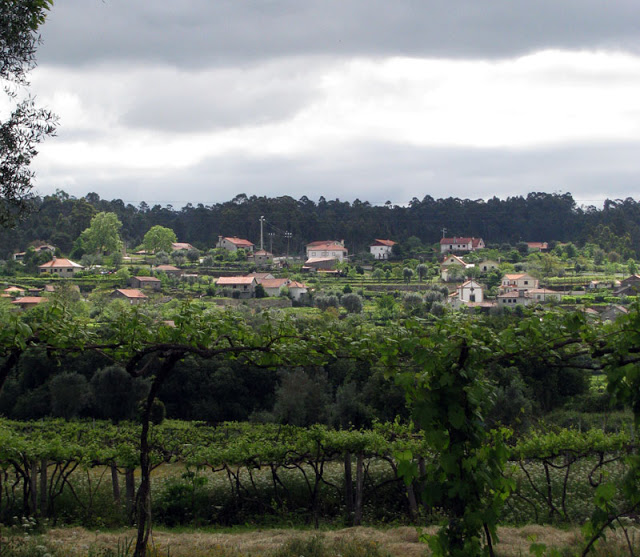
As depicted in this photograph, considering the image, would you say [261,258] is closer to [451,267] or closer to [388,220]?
[388,220]

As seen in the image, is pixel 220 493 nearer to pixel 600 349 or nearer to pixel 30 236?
pixel 600 349

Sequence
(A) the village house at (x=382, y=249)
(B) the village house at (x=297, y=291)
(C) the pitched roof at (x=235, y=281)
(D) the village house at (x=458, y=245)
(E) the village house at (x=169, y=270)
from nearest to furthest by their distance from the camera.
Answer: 1. (B) the village house at (x=297, y=291)
2. (C) the pitched roof at (x=235, y=281)
3. (E) the village house at (x=169, y=270)
4. (A) the village house at (x=382, y=249)
5. (D) the village house at (x=458, y=245)

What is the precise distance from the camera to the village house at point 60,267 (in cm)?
6469

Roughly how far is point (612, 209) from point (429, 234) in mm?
23317

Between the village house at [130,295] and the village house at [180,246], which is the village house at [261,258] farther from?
the village house at [130,295]

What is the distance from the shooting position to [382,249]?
81062 millimetres

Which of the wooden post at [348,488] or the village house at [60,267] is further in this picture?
the village house at [60,267]

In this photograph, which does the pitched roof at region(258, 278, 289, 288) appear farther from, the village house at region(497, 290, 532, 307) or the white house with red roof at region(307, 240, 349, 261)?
A: the village house at region(497, 290, 532, 307)

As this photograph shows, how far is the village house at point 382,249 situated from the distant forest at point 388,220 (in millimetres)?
3616

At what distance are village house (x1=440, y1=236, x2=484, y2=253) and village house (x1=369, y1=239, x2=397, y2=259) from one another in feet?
21.8

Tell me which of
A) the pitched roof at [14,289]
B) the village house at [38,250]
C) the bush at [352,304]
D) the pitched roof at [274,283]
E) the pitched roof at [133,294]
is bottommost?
the bush at [352,304]

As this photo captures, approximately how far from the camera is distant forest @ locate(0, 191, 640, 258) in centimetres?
8475

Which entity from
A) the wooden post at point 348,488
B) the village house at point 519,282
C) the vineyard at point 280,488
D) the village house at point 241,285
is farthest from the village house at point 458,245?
the wooden post at point 348,488

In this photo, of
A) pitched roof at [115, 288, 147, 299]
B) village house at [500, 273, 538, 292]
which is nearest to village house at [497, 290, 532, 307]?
village house at [500, 273, 538, 292]
